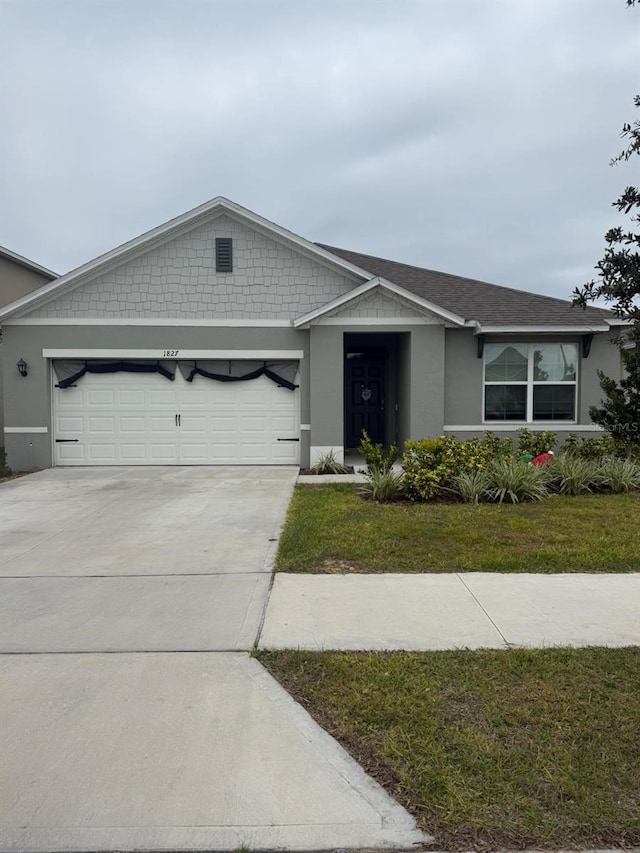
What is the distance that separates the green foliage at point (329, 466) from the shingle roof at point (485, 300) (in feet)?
15.0

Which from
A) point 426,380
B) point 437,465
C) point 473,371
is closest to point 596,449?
point 473,371

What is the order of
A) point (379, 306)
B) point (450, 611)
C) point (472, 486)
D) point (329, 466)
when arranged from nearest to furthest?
point (450, 611), point (472, 486), point (329, 466), point (379, 306)

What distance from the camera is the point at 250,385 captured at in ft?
45.2

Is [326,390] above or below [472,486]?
above

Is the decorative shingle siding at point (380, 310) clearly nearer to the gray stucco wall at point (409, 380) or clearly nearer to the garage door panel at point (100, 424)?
the gray stucco wall at point (409, 380)

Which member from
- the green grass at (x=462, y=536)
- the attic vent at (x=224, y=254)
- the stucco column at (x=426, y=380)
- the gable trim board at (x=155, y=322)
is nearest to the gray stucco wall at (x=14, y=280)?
the gable trim board at (x=155, y=322)

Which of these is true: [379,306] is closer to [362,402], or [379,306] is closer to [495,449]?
[362,402]

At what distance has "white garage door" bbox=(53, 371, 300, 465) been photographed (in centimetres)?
1374

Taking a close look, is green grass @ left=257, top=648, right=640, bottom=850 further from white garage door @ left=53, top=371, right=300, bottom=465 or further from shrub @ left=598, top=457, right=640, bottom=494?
white garage door @ left=53, top=371, right=300, bottom=465

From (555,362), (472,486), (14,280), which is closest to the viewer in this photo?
(472,486)

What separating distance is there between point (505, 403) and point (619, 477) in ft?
13.0

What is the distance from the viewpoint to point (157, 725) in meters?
3.21

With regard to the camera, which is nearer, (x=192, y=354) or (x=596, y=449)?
(x=596, y=449)

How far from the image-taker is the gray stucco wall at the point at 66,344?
13430 millimetres
